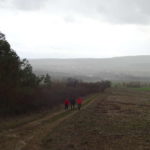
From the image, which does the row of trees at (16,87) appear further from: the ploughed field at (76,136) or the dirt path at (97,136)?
the dirt path at (97,136)

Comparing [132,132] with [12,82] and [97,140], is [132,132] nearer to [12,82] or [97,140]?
[97,140]

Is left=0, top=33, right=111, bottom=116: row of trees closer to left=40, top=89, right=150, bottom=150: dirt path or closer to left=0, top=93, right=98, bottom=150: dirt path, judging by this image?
left=0, top=93, right=98, bottom=150: dirt path

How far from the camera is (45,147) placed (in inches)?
466

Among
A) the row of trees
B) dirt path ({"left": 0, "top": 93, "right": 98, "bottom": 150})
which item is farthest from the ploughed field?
the row of trees

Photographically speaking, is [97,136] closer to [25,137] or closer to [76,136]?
[76,136]

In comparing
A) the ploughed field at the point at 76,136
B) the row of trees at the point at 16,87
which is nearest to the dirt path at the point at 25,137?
the ploughed field at the point at 76,136

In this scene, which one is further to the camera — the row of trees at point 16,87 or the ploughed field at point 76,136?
the row of trees at point 16,87

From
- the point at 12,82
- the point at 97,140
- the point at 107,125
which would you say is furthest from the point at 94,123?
the point at 12,82

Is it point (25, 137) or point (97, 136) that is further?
point (97, 136)

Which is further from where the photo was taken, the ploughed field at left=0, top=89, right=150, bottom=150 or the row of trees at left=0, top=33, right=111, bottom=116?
the row of trees at left=0, top=33, right=111, bottom=116

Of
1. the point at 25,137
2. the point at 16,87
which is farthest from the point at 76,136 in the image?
the point at 16,87

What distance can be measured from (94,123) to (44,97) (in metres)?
12.6

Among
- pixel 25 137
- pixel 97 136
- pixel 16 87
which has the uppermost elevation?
pixel 16 87

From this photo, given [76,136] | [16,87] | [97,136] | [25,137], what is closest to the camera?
[25,137]
